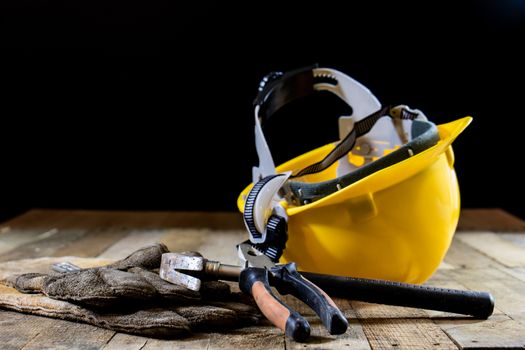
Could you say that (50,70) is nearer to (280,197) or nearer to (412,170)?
(280,197)

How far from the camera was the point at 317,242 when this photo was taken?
1501 mm

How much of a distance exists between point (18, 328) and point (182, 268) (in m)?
0.30

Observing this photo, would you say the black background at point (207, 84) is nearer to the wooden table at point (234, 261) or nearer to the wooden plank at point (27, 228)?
the wooden table at point (234, 261)

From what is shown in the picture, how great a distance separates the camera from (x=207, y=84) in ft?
9.60

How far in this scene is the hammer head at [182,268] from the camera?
1358mm

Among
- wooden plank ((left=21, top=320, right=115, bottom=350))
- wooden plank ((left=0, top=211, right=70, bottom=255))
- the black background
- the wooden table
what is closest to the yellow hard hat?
the wooden table

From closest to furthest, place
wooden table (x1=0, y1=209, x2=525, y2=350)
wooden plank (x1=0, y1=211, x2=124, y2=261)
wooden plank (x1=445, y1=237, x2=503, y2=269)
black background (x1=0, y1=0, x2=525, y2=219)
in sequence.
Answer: wooden table (x1=0, y1=209, x2=525, y2=350), wooden plank (x1=445, y1=237, x2=503, y2=269), wooden plank (x1=0, y1=211, x2=124, y2=261), black background (x1=0, y1=0, x2=525, y2=219)

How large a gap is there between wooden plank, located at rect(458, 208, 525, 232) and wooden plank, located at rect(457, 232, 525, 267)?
0.12 metres

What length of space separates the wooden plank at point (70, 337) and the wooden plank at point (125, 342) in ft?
0.04

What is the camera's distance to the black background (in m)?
2.83

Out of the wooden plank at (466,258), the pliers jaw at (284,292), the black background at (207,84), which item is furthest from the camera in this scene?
the black background at (207,84)

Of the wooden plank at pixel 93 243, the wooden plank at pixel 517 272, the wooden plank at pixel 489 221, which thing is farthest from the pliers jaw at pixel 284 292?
the wooden plank at pixel 489 221

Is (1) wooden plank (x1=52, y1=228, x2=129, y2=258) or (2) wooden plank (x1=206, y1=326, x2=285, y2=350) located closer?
(2) wooden plank (x1=206, y1=326, x2=285, y2=350)

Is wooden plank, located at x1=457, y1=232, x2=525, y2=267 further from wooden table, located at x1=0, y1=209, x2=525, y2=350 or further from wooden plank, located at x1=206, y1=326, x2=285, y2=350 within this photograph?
wooden plank, located at x1=206, y1=326, x2=285, y2=350
